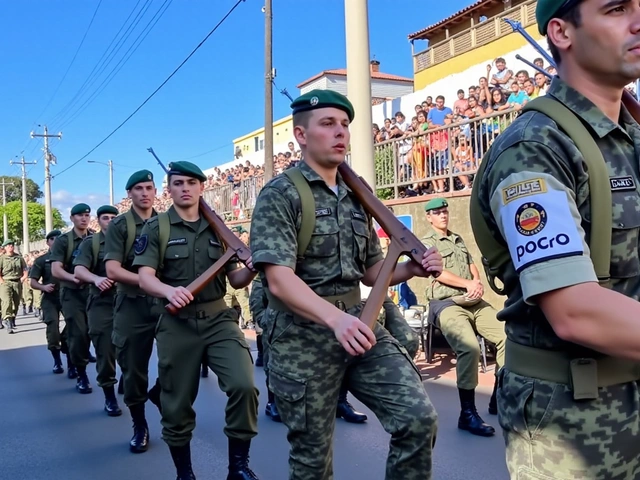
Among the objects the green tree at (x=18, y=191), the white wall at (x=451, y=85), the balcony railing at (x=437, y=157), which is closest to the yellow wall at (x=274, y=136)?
the white wall at (x=451, y=85)

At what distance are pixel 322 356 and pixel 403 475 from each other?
1.88 feet

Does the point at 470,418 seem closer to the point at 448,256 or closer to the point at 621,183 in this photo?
the point at 448,256

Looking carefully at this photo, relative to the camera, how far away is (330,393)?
2723 millimetres

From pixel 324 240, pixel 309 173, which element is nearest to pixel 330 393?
pixel 324 240

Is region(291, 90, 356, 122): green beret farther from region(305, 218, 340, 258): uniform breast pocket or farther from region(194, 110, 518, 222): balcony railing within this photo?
region(194, 110, 518, 222): balcony railing

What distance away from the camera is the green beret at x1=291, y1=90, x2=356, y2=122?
2926 millimetres

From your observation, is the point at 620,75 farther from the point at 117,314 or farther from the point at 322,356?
the point at 117,314

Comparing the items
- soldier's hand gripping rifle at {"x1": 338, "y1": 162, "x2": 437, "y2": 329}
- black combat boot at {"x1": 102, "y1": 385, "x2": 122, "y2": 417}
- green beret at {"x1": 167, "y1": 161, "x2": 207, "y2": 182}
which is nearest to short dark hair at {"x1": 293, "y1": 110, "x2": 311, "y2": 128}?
soldier's hand gripping rifle at {"x1": 338, "y1": 162, "x2": 437, "y2": 329}

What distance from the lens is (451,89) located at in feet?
45.1

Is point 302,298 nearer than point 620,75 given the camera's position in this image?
No

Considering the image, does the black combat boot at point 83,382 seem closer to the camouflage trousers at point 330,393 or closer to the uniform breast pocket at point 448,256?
the uniform breast pocket at point 448,256

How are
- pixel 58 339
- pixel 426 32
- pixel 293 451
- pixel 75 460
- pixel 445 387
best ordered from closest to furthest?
pixel 293 451
pixel 75 460
pixel 445 387
pixel 58 339
pixel 426 32

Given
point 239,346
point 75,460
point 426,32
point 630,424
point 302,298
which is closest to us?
point 630,424

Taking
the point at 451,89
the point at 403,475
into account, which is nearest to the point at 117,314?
the point at 403,475
